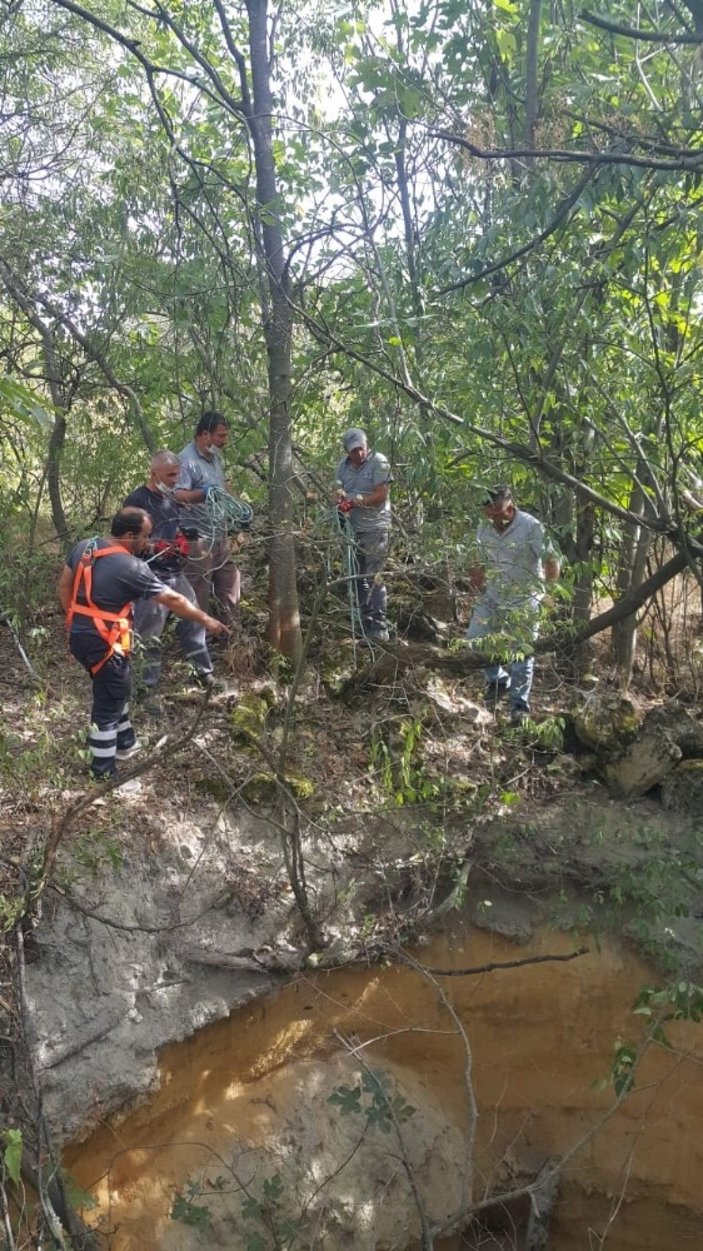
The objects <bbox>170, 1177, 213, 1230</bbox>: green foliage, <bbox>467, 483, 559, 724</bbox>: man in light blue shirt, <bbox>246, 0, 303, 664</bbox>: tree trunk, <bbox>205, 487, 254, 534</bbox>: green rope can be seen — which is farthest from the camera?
<bbox>246, 0, 303, 664</bbox>: tree trunk

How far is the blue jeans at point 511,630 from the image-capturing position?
5.14 m

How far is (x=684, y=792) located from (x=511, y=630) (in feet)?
6.32

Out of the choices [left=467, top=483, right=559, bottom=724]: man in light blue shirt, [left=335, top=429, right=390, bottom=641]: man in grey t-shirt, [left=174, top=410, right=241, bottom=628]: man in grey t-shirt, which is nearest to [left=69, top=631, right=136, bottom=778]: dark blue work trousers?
[left=174, top=410, right=241, bottom=628]: man in grey t-shirt

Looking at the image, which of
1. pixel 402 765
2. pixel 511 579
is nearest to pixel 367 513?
pixel 511 579

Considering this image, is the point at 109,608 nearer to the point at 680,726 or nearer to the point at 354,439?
the point at 354,439

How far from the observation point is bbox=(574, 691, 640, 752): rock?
241 inches

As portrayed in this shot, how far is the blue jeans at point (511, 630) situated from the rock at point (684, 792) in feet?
3.64

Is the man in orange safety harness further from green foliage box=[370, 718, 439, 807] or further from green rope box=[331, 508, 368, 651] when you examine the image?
green foliage box=[370, 718, 439, 807]

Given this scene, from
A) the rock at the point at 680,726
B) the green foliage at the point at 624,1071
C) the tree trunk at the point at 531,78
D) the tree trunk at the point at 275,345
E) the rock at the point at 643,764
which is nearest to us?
the green foliage at the point at 624,1071

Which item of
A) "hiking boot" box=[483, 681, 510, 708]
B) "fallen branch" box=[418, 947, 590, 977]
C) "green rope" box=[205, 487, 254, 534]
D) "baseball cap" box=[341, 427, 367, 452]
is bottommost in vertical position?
"fallen branch" box=[418, 947, 590, 977]

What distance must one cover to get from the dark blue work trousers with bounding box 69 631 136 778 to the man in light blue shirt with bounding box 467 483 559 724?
2.00 metres

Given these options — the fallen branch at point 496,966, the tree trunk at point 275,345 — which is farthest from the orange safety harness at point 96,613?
the fallen branch at point 496,966

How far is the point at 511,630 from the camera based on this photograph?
17.1 feet

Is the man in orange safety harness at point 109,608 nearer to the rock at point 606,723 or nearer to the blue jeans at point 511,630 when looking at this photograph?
the blue jeans at point 511,630
